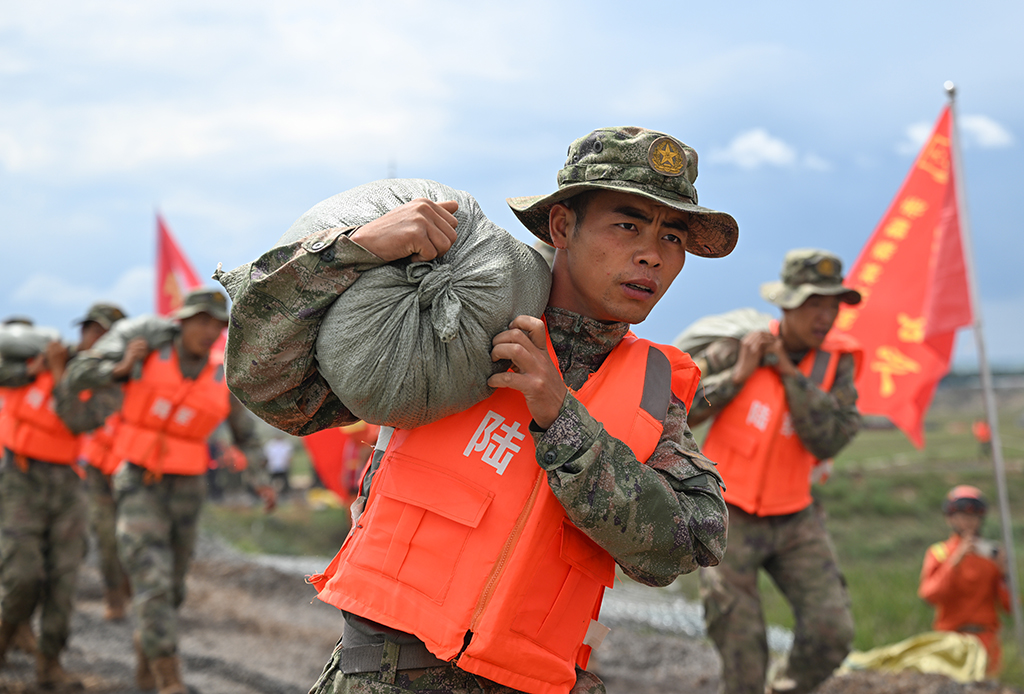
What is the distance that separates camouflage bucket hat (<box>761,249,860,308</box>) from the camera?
5.47 metres

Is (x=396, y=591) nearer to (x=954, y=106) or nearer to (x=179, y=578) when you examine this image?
(x=179, y=578)

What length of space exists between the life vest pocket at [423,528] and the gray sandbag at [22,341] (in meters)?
5.84

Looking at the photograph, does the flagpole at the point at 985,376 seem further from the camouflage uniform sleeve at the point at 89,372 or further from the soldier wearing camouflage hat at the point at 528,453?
the camouflage uniform sleeve at the point at 89,372

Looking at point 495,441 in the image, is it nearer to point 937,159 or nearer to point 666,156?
point 666,156

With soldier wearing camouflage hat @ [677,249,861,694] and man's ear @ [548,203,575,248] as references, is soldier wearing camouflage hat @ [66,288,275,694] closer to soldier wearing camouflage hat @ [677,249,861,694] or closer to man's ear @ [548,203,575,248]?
soldier wearing camouflage hat @ [677,249,861,694]

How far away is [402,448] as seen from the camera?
2.27 metres

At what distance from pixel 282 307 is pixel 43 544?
5684mm

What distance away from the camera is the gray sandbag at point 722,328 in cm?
541

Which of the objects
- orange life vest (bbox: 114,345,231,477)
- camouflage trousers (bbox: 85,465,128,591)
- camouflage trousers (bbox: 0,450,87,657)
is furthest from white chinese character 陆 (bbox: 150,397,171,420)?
camouflage trousers (bbox: 85,465,128,591)

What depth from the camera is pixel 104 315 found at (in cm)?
857

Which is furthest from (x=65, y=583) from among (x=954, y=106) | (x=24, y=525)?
(x=954, y=106)

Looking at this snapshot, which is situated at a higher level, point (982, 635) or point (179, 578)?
point (982, 635)

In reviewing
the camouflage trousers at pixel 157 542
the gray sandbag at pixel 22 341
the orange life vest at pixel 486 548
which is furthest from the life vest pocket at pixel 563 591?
the gray sandbag at pixel 22 341

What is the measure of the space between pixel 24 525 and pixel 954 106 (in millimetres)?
8304
